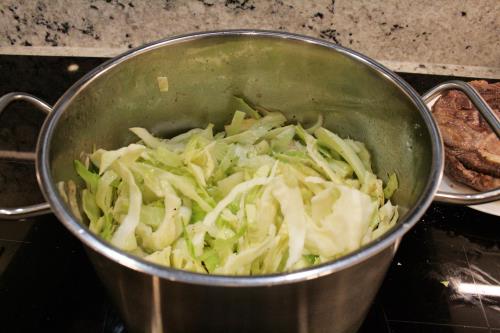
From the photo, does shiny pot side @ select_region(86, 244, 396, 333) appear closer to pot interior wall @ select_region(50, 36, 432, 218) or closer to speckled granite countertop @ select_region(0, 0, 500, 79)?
pot interior wall @ select_region(50, 36, 432, 218)

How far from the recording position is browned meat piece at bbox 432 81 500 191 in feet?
3.51

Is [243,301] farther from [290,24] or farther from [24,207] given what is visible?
[290,24]

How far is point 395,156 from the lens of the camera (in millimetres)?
943

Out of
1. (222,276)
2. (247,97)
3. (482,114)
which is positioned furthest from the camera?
(247,97)

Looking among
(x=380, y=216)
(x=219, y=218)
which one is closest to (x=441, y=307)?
(x=380, y=216)

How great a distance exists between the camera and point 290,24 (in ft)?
4.28

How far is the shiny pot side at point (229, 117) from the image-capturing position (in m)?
0.60

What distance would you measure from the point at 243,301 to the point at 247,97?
0.58m

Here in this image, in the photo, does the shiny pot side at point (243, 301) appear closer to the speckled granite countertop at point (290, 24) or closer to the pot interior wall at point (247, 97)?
the pot interior wall at point (247, 97)

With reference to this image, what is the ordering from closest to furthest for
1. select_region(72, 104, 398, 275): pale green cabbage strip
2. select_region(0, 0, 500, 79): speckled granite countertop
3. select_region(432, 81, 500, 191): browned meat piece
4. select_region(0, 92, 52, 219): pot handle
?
select_region(0, 92, 52, 219): pot handle
select_region(72, 104, 398, 275): pale green cabbage strip
select_region(432, 81, 500, 191): browned meat piece
select_region(0, 0, 500, 79): speckled granite countertop

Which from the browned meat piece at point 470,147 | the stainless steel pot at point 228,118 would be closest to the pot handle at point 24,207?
the stainless steel pot at point 228,118

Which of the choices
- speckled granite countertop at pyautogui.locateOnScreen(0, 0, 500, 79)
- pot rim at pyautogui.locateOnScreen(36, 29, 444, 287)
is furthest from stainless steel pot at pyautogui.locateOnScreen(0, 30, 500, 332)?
speckled granite countertop at pyautogui.locateOnScreen(0, 0, 500, 79)

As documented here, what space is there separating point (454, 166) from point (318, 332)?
1.95ft

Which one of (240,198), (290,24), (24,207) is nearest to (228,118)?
(240,198)
